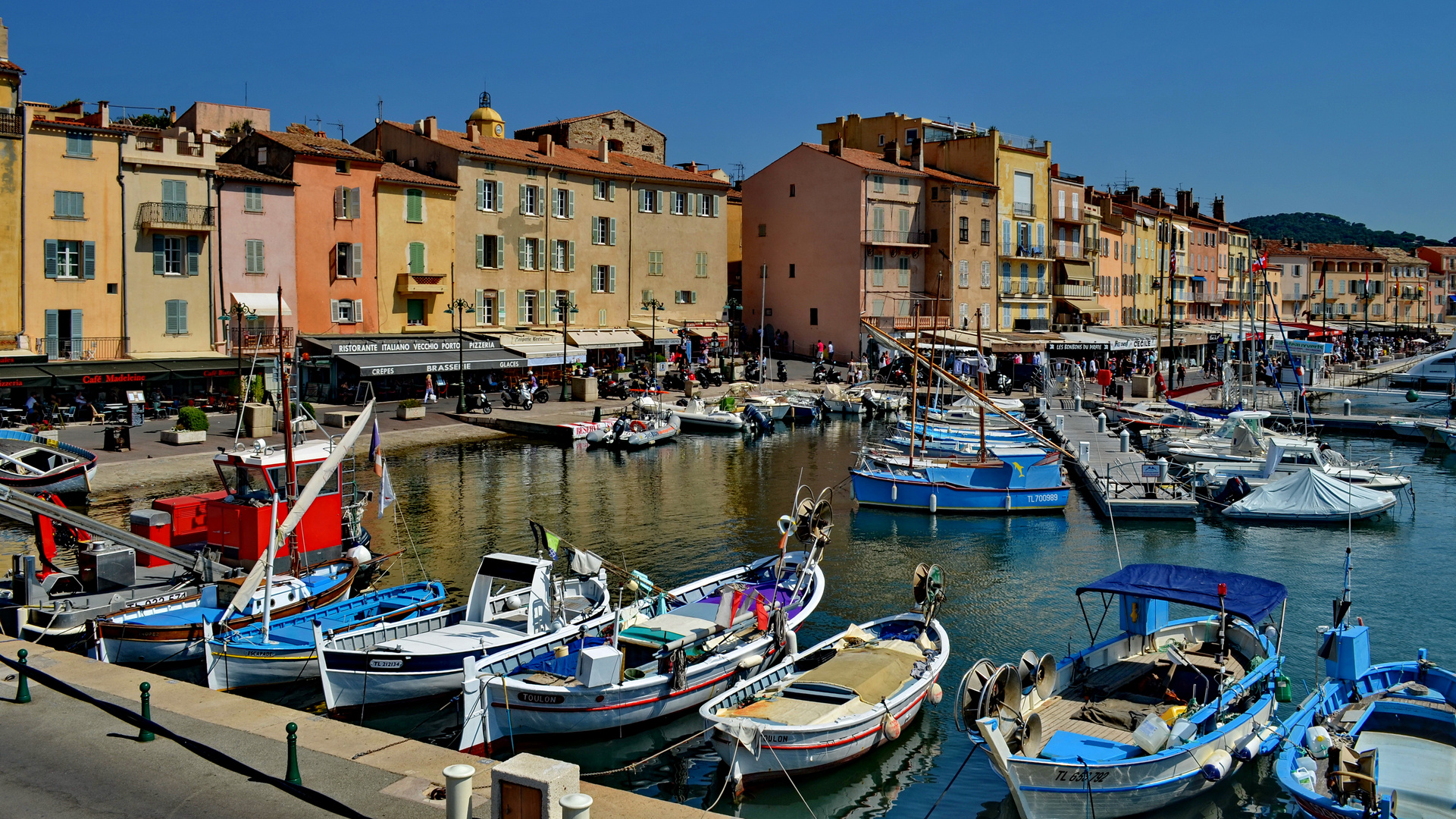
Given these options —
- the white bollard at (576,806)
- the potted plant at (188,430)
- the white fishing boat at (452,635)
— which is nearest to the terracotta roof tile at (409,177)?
the potted plant at (188,430)

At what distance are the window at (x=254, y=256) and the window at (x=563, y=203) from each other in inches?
652

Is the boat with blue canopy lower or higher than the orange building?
lower

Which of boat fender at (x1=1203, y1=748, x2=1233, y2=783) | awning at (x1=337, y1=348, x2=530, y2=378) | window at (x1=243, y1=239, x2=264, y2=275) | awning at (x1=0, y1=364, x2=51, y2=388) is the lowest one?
boat fender at (x1=1203, y1=748, x2=1233, y2=783)

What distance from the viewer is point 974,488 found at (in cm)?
3534

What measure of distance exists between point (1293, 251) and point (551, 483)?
112696mm

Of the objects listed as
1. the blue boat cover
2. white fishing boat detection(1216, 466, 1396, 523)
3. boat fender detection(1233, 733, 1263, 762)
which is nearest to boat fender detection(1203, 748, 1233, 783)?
boat fender detection(1233, 733, 1263, 762)

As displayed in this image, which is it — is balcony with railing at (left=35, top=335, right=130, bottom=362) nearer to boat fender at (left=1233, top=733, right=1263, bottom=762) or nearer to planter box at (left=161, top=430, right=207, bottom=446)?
planter box at (left=161, top=430, right=207, bottom=446)

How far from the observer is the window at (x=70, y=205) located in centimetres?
4622

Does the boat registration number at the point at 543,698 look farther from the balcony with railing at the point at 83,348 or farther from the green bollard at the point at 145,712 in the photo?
the balcony with railing at the point at 83,348

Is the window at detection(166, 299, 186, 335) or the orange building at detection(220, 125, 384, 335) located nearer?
the window at detection(166, 299, 186, 335)

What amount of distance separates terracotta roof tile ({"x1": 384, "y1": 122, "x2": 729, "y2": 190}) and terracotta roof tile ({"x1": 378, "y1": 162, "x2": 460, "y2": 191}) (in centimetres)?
185

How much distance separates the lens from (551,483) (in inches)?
1545

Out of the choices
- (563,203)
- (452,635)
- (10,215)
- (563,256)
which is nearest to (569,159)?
(563,203)

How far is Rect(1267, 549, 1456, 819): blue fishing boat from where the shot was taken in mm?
13812
